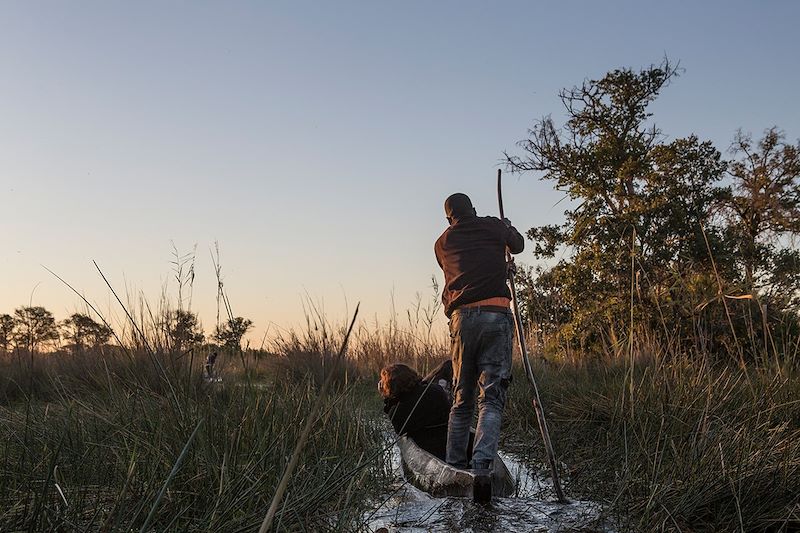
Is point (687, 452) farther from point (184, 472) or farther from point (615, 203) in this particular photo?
point (615, 203)

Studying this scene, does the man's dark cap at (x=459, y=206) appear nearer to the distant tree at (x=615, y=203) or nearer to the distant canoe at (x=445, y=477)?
the distant canoe at (x=445, y=477)

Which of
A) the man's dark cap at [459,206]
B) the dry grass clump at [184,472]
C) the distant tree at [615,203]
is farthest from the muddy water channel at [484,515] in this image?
the distant tree at [615,203]

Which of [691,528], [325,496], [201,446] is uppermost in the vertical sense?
[201,446]

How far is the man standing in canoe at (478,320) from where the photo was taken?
4.64 metres

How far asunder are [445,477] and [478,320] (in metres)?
1.19

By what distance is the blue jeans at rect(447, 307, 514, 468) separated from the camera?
15.1 ft

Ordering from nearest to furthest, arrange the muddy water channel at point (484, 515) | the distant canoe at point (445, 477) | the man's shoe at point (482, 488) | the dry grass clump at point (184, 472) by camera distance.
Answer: the dry grass clump at point (184, 472), the muddy water channel at point (484, 515), the man's shoe at point (482, 488), the distant canoe at point (445, 477)

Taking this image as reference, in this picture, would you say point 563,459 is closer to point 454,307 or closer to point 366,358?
point 454,307

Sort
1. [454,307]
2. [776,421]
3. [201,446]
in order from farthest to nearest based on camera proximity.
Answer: [454,307] → [776,421] → [201,446]

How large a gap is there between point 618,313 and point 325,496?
13029 mm

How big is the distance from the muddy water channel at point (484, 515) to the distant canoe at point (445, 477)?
2.4 inches

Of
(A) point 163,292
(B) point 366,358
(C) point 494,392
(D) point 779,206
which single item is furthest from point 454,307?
(D) point 779,206

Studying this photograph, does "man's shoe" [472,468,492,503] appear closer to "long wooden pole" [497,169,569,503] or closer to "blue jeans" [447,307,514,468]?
"long wooden pole" [497,169,569,503]

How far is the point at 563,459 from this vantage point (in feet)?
16.9
